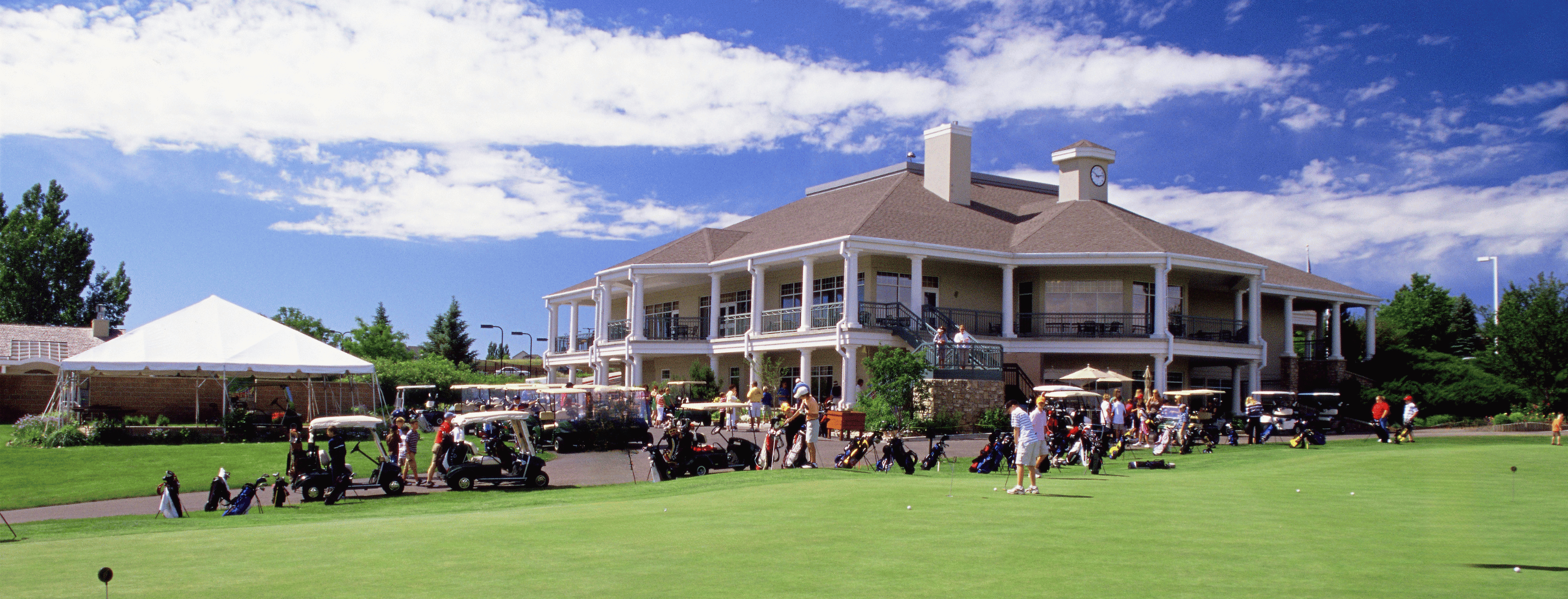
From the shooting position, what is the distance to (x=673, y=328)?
145 ft

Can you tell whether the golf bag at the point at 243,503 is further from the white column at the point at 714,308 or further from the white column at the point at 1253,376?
the white column at the point at 1253,376

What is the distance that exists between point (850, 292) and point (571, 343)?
19785 millimetres

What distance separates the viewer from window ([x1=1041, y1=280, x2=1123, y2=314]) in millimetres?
39312

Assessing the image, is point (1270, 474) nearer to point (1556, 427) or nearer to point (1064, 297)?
point (1556, 427)

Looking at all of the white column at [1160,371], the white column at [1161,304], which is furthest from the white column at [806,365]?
the white column at [1161,304]

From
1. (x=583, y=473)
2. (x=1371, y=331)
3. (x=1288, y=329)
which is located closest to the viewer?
(x=583, y=473)

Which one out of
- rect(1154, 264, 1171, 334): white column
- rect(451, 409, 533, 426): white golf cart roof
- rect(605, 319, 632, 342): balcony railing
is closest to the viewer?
rect(451, 409, 533, 426): white golf cart roof

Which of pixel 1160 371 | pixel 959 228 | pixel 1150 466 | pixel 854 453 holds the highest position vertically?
pixel 959 228

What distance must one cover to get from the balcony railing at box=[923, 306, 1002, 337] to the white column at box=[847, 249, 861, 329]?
2.56 metres

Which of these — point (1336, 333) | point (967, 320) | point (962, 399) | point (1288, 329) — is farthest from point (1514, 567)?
point (1336, 333)

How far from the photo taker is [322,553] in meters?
9.73

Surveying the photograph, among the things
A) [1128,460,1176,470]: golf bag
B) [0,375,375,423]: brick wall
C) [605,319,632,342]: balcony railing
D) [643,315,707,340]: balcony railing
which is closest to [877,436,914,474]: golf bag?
[1128,460,1176,470]: golf bag

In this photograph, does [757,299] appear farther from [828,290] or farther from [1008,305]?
[1008,305]

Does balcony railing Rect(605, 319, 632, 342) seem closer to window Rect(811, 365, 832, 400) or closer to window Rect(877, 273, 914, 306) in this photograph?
window Rect(811, 365, 832, 400)
